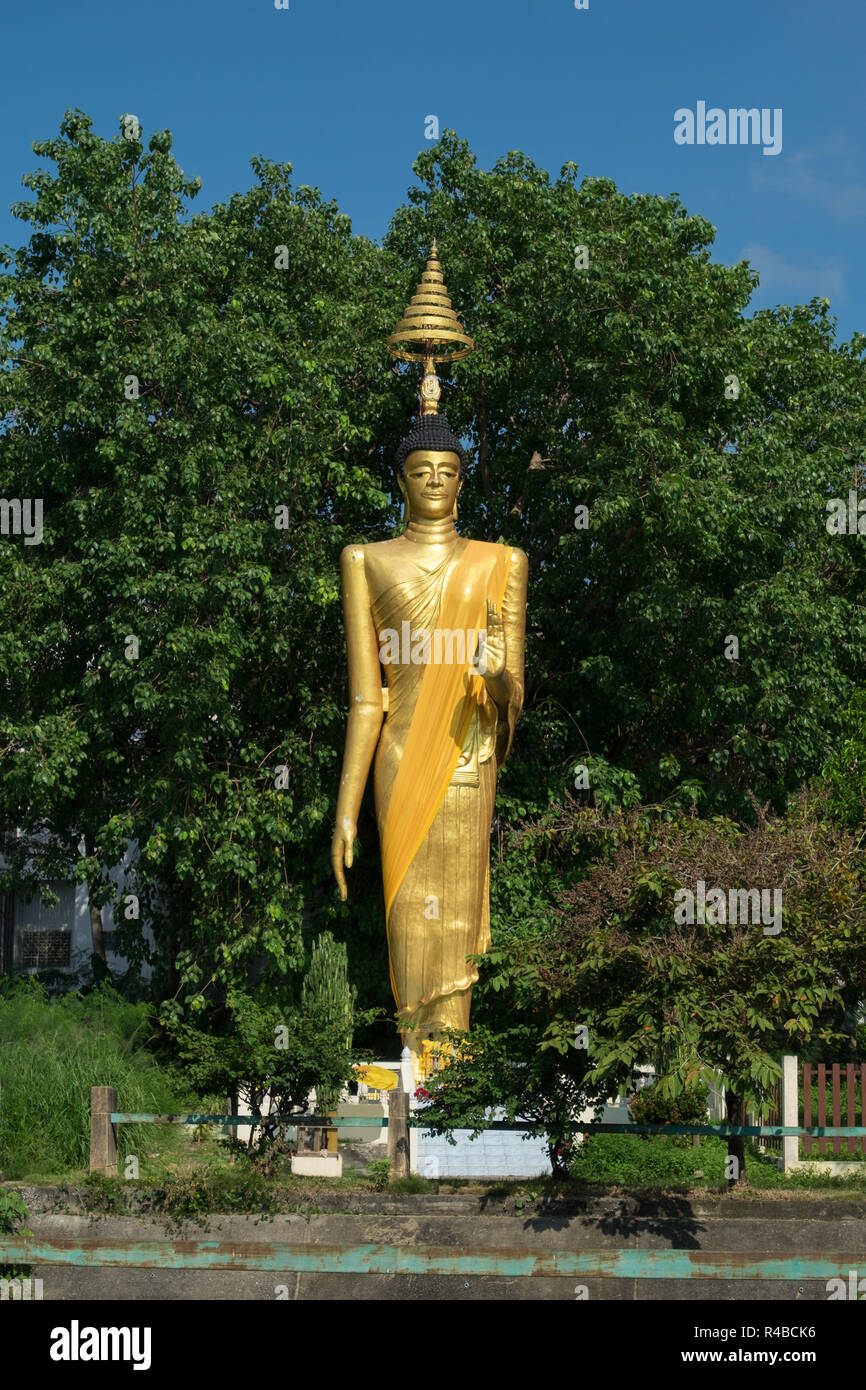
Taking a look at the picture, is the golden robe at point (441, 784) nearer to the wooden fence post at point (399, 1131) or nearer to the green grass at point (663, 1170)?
the green grass at point (663, 1170)

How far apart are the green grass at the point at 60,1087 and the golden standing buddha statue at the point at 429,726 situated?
2340 millimetres

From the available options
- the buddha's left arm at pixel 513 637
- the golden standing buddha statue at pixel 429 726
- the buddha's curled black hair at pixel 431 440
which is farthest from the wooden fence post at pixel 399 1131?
the buddha's curled black hair at pixel 431 440

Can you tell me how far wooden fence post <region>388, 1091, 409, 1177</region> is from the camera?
8.79 metres

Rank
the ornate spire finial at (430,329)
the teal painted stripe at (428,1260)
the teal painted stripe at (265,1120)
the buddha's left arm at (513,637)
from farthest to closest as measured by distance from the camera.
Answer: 1. the ornate spire finial at (430,329)
2. the buddha's left arm at (513,637)
3. the teal painted stripe at (265,1120)
4. the teal painted stripe at (428,1260)

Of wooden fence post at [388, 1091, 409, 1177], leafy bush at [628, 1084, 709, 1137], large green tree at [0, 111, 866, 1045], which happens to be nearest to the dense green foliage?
large green tree at [0, 111, 866, 1045]

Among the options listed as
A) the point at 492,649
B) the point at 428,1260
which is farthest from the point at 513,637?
the point at 428,1260

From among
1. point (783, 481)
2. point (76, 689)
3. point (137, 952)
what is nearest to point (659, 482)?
point (783, 481)

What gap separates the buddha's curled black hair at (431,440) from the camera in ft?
41.1

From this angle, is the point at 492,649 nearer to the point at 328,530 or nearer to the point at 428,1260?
the point at 328,530

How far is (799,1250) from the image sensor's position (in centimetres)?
794

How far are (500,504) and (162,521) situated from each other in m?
3.68

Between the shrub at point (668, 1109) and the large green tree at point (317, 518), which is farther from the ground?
the large green tree at point (317, 518)

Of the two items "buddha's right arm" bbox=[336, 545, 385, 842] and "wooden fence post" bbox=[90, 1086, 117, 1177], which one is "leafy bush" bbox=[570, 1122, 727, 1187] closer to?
"wooden fence post" bbox=[90, 1086, 117, 1177]

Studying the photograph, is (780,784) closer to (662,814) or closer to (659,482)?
(662,814)
